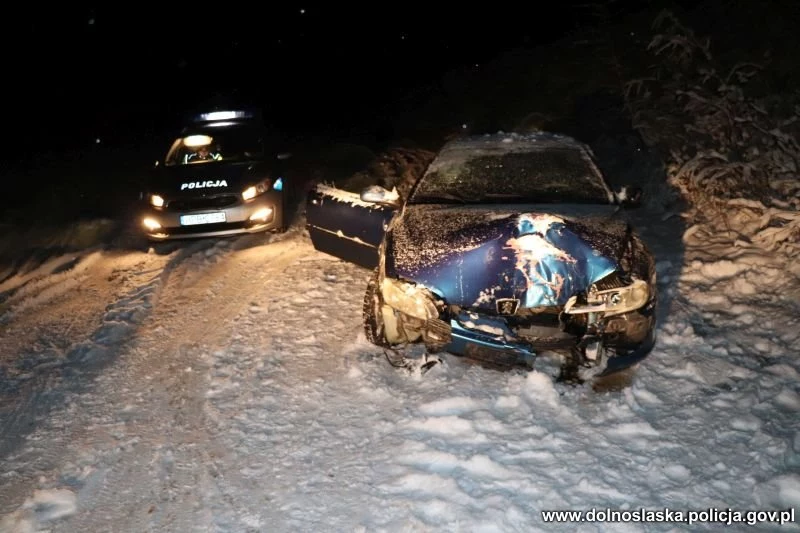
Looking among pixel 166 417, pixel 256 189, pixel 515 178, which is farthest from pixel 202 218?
pixel 515 178

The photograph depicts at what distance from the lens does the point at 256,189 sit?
7.47 meters

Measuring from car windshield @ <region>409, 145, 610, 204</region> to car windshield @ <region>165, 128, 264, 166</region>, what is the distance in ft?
11.8

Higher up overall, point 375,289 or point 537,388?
point 375,289

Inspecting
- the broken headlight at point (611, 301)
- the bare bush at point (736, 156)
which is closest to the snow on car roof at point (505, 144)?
the broken headlight at point (611, 301)

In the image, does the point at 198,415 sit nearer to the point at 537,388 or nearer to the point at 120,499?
the point at 120,499

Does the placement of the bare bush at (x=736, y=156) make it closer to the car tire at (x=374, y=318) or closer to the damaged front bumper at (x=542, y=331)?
the damaged front bumper at (x=542, y=331)

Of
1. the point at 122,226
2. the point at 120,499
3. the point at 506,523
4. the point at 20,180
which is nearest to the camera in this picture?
Result: the point at 506,523

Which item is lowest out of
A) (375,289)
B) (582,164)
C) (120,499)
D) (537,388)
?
(120,499)

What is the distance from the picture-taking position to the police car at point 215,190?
729 centimetres

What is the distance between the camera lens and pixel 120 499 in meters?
3.42

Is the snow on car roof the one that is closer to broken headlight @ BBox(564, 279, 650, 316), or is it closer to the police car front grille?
broken headlight @ BBox(564, 279, 650, 316)

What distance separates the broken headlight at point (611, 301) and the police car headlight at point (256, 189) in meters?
4.72

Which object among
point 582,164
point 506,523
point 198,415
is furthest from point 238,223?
point 506,523

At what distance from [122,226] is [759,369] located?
8.46 meters
